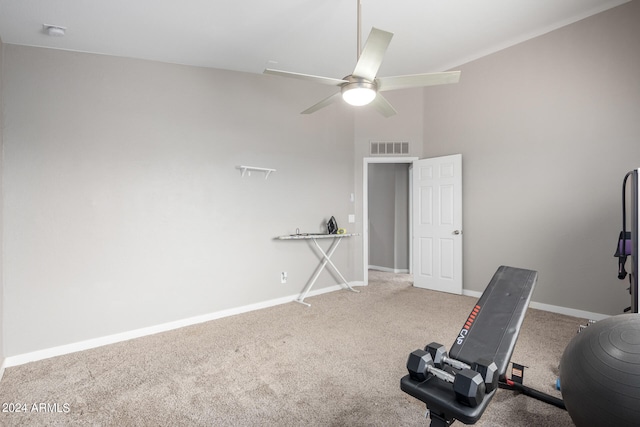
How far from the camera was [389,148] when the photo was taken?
5336 millimetres

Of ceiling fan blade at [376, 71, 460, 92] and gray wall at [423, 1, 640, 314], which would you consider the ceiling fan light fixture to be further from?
gray wall at [423, 1, 640, 314]

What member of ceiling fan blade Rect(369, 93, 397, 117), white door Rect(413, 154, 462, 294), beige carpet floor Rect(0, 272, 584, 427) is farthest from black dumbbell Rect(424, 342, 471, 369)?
white door Rect(413, 154, 462, 294)

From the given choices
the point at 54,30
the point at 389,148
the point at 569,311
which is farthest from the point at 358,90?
the point at 569,311

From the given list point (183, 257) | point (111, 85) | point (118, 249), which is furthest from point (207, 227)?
point (111, 85)

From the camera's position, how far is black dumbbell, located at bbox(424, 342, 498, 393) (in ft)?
5.06

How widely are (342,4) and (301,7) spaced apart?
362mm

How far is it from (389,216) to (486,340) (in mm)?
5084

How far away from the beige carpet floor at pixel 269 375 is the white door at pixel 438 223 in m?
1.08

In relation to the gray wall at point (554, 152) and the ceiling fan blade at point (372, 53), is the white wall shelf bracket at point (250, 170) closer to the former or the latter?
the ceiling fan blade at point (372, 53)

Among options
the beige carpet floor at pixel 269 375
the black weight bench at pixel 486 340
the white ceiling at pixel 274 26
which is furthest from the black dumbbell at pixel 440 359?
the white ceiling at pixel 274 26

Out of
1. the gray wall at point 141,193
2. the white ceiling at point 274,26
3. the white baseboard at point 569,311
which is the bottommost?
the white baseboard at point 569,311

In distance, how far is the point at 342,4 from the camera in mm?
2955

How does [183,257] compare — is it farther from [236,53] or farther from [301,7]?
[301,7]

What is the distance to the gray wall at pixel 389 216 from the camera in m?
6.72
